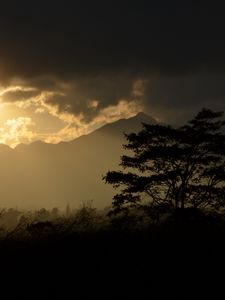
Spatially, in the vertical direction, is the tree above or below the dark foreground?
above

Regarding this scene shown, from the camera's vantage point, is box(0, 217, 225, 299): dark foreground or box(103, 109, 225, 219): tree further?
box(103, 109, 225, 219): tree

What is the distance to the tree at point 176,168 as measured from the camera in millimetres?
29547

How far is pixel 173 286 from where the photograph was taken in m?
9.86

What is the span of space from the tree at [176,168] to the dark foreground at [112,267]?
1575 centimetres

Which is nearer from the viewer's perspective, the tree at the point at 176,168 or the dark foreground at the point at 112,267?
the dark foreground at the point at 112,267

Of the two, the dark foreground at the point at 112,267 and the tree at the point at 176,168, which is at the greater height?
the tree at the point at 176,168

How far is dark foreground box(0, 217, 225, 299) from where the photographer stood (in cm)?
946

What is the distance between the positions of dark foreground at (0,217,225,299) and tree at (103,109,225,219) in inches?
620

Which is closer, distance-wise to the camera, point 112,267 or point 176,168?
point 112,267

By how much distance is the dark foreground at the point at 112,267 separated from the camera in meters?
9.46

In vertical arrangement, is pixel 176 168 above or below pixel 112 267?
above

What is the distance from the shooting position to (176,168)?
3055cm

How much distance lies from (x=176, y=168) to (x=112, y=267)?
20308 millimetres

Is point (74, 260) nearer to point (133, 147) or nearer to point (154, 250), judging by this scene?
point (154, 250)
